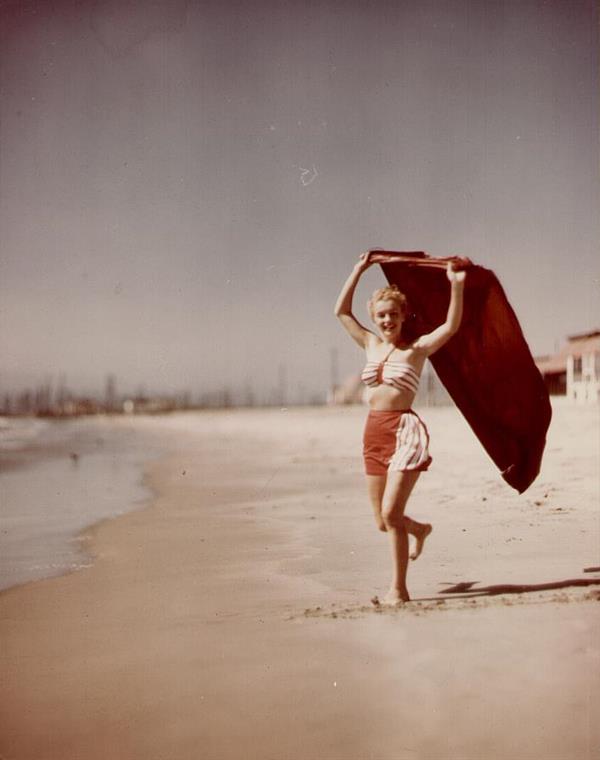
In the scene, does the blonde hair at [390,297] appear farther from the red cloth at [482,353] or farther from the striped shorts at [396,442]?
the striped shorts at [396,442]

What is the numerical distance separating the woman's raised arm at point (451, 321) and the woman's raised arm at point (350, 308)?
25 cm

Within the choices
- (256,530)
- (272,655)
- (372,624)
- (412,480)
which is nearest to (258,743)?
(272,655)

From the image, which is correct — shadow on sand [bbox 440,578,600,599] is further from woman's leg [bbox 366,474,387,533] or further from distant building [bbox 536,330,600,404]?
distant building [bbox 536,330,600,404]

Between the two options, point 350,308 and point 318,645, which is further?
point 350,308

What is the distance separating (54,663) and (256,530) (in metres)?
2.58

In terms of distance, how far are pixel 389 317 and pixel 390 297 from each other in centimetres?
8

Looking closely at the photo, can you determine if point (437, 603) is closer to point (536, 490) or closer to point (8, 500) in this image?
point (536, 490)

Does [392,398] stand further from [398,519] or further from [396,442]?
[398,519]

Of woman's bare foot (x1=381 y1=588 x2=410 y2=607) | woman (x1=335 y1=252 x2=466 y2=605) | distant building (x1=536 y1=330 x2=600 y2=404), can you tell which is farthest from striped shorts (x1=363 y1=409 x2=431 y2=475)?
distant building (x1=536 y1=330 x2=600 y2=404)

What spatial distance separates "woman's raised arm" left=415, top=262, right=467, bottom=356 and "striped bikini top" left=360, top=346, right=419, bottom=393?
10 cm

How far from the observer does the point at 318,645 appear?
2588 millimetres

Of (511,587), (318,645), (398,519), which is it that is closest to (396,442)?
(398,519)

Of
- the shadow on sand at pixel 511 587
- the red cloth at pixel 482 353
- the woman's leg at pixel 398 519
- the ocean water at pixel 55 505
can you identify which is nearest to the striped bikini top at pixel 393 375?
the red cloth at pixel 482 353

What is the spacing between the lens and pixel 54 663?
102 inches
